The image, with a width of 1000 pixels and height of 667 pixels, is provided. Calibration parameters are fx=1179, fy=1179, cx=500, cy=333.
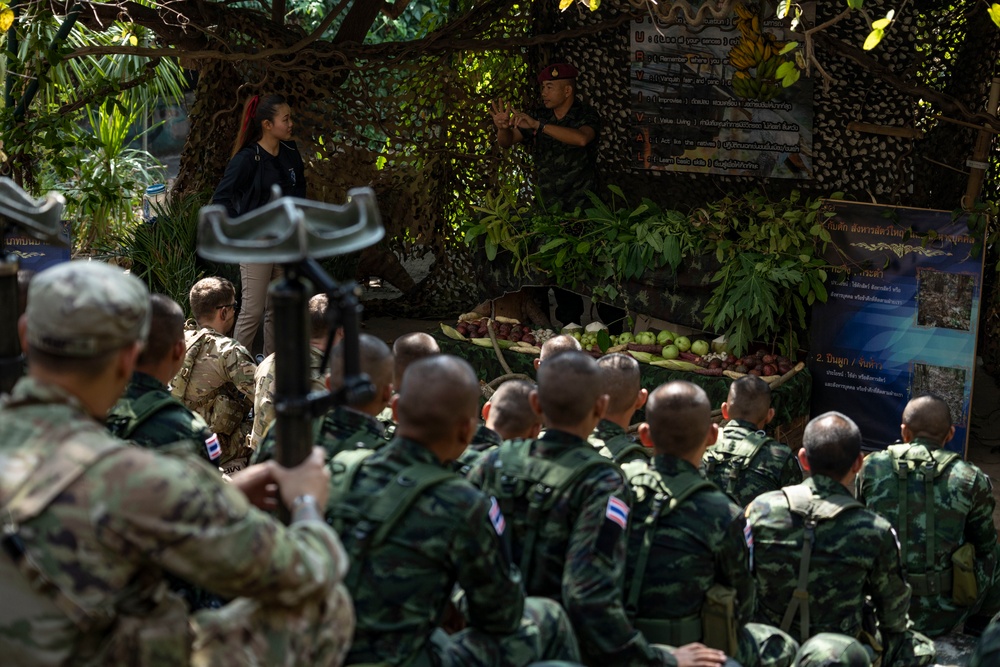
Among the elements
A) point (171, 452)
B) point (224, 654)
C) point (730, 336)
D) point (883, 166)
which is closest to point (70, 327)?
point (171, 452)

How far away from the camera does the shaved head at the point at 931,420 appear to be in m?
5.22

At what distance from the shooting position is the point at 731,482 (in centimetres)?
523

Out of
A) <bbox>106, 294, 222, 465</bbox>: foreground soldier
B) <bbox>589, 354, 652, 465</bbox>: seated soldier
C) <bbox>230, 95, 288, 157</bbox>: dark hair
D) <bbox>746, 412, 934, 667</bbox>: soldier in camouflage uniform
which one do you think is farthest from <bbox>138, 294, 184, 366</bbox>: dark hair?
<bbox>230, 95, 288, 157</bbox>: dark hair

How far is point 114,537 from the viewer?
2326mm

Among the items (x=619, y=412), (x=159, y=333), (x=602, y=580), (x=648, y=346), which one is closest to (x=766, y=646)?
(x=602, y=580)

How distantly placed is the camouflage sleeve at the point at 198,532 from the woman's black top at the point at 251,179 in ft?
19.4

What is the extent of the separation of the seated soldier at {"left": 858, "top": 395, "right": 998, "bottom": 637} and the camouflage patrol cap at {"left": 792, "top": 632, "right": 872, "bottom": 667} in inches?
43.1

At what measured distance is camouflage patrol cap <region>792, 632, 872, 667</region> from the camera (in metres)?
4.06

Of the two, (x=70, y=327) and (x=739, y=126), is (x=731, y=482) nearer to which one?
(x=70, y=327)

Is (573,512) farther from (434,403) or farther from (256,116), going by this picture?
(256,116)

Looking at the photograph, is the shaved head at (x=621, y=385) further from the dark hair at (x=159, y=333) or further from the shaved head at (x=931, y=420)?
the dark hair at (x=159, y=333)

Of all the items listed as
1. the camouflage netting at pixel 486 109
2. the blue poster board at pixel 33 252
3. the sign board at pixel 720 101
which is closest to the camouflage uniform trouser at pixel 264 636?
the blue poster board at pixel 33 252

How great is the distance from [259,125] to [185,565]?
21.0 ft

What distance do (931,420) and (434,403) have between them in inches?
111
